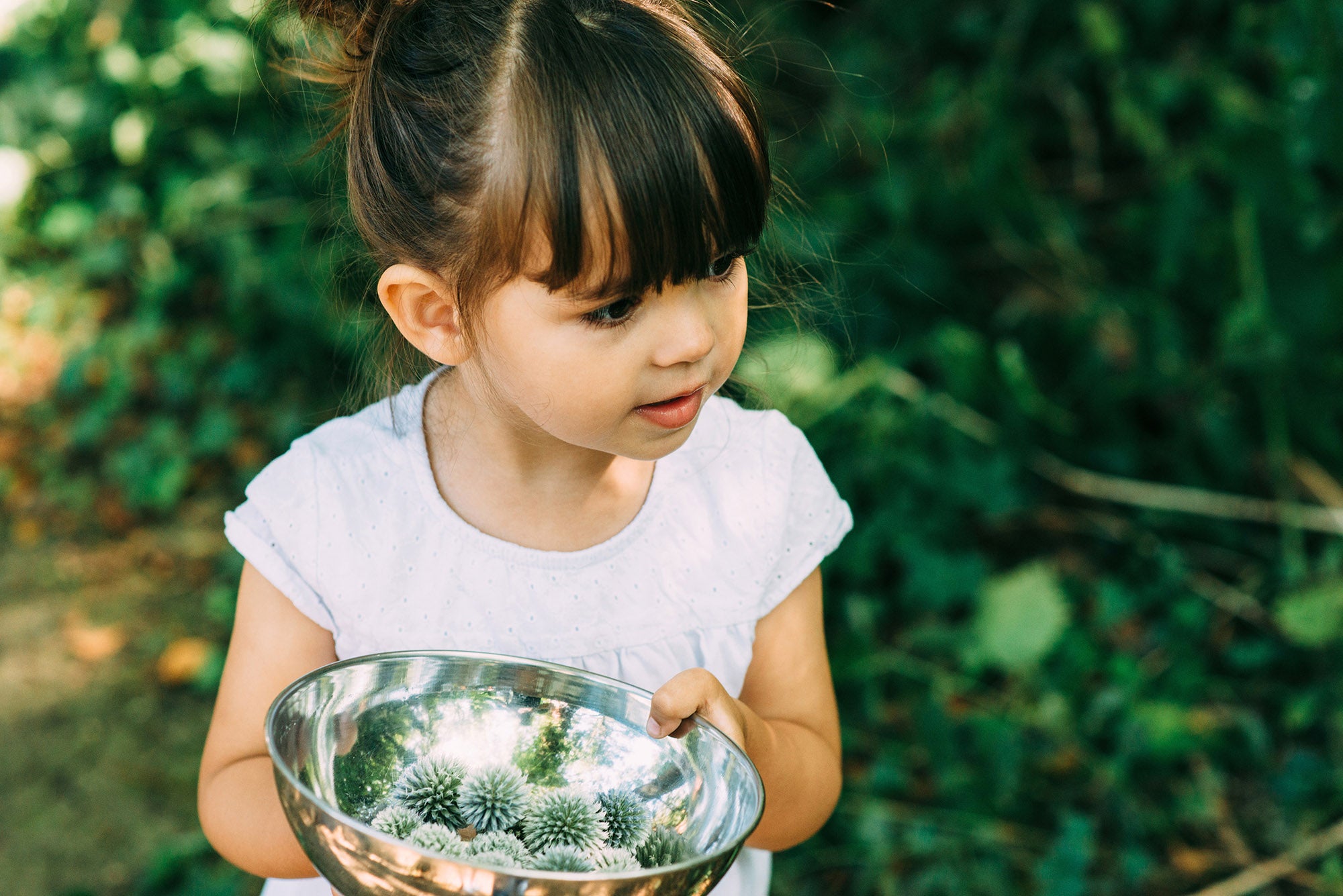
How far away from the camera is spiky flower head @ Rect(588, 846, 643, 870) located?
1.99ft

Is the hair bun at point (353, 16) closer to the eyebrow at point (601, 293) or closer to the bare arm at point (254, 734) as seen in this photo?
the eyebrow at point (601, 293)

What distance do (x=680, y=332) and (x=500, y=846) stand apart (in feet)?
0.98

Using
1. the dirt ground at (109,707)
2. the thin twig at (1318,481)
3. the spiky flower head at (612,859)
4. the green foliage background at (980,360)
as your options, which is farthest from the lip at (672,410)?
the thin twig at (1318,481)

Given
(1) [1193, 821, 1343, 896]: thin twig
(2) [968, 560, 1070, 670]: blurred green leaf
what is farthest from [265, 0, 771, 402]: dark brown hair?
(1) [1193, 821, 1343, 896]: thin twig

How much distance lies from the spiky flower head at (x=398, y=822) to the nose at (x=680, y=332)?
0.29 m

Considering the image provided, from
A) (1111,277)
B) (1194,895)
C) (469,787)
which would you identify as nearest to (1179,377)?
(1111,277)

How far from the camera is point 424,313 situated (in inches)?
29.7

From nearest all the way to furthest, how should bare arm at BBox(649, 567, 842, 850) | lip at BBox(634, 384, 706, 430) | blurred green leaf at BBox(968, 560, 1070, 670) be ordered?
lip at BBox(634, 384, 706, 430), bare arm at BBox(649, 567, 842, 850), blurred green leaf at BBox(968, 560, 1070, 670)

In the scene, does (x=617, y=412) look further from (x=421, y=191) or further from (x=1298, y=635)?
(x=1298, y=635)

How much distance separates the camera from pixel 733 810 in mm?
615

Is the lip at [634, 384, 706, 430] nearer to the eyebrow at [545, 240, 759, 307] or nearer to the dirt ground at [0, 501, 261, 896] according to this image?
the eyebrow at [545, 240, 759, 307]

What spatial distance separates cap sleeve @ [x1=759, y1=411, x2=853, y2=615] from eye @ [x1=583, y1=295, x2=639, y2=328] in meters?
0.27

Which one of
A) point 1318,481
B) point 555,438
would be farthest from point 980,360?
point 555,438

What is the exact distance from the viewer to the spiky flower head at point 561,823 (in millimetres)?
625
